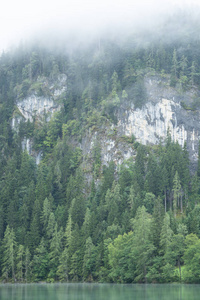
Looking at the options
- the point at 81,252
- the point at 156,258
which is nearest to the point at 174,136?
the point at 81,252

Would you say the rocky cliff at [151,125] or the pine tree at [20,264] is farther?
the rocky cliff at [151,125]

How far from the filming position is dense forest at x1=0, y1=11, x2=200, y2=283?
93.0 m

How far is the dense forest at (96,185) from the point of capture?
93.0 meters

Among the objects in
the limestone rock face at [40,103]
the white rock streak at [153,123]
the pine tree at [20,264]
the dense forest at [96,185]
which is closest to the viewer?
the dense forest at [96,185]

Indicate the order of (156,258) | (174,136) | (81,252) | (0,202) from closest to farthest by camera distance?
1. (156,258)
2. (81,252)
3. (0,202)
4. (174,136)

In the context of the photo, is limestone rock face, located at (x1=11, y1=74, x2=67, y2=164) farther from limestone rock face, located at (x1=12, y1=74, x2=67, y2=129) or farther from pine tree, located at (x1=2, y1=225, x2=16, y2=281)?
pine tree, located at (x1=2, y1=225, x2=16, y2=281)

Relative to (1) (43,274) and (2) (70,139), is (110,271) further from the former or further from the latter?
(2) (70,139)

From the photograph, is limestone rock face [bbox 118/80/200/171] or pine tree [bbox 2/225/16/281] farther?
limestone rock face [bbox 118/80/200/171]

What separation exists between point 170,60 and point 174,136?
30782 mm

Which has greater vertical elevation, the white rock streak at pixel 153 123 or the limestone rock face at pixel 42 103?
the limestone rock face at pixel 42 103

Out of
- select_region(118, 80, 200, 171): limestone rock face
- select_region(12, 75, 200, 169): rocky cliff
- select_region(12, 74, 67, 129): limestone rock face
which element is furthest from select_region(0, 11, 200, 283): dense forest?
select_region(118, 80, 200, 171): limestone rock face

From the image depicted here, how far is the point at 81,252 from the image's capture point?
107 metres

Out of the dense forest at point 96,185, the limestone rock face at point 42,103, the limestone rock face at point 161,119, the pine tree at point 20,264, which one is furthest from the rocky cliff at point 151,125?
the pine tree at point 20,264

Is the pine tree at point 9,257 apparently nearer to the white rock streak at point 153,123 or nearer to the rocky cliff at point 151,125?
the rocky cliff at point 151,125
